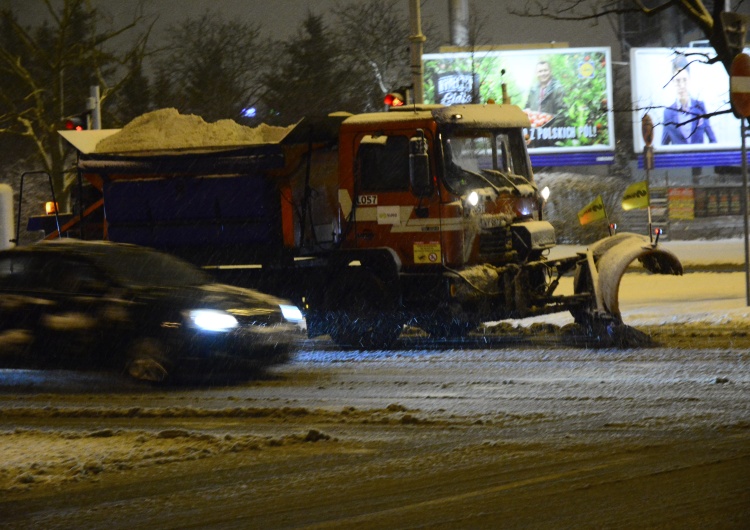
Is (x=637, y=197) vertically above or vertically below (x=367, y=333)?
above

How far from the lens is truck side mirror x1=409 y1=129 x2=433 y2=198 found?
12461mm

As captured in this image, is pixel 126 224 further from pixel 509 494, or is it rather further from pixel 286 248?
pixel 509 494

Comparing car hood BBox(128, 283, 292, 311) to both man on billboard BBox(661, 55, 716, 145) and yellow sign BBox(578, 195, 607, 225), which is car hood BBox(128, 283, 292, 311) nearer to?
yellow sign BBox(578, 195, 607, 225)

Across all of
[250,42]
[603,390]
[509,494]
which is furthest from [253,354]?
[250,42]

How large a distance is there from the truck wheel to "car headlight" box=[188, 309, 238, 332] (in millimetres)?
2962

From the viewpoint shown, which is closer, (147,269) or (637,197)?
(147,269)

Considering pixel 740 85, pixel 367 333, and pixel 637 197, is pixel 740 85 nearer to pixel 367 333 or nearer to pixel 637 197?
pixel 637 197

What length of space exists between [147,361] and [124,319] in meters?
0.48

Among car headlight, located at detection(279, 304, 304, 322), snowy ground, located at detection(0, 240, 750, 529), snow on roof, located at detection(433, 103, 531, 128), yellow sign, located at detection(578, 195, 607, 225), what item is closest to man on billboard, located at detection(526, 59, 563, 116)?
yellow sign, located at detection(578, 195, 607, 225)

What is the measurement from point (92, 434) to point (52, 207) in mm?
8043

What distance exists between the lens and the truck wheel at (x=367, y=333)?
13.4m

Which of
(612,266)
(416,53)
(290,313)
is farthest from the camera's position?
(416,53)

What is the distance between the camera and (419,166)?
12492 mm

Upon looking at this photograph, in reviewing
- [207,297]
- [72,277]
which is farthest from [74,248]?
[207,297]
